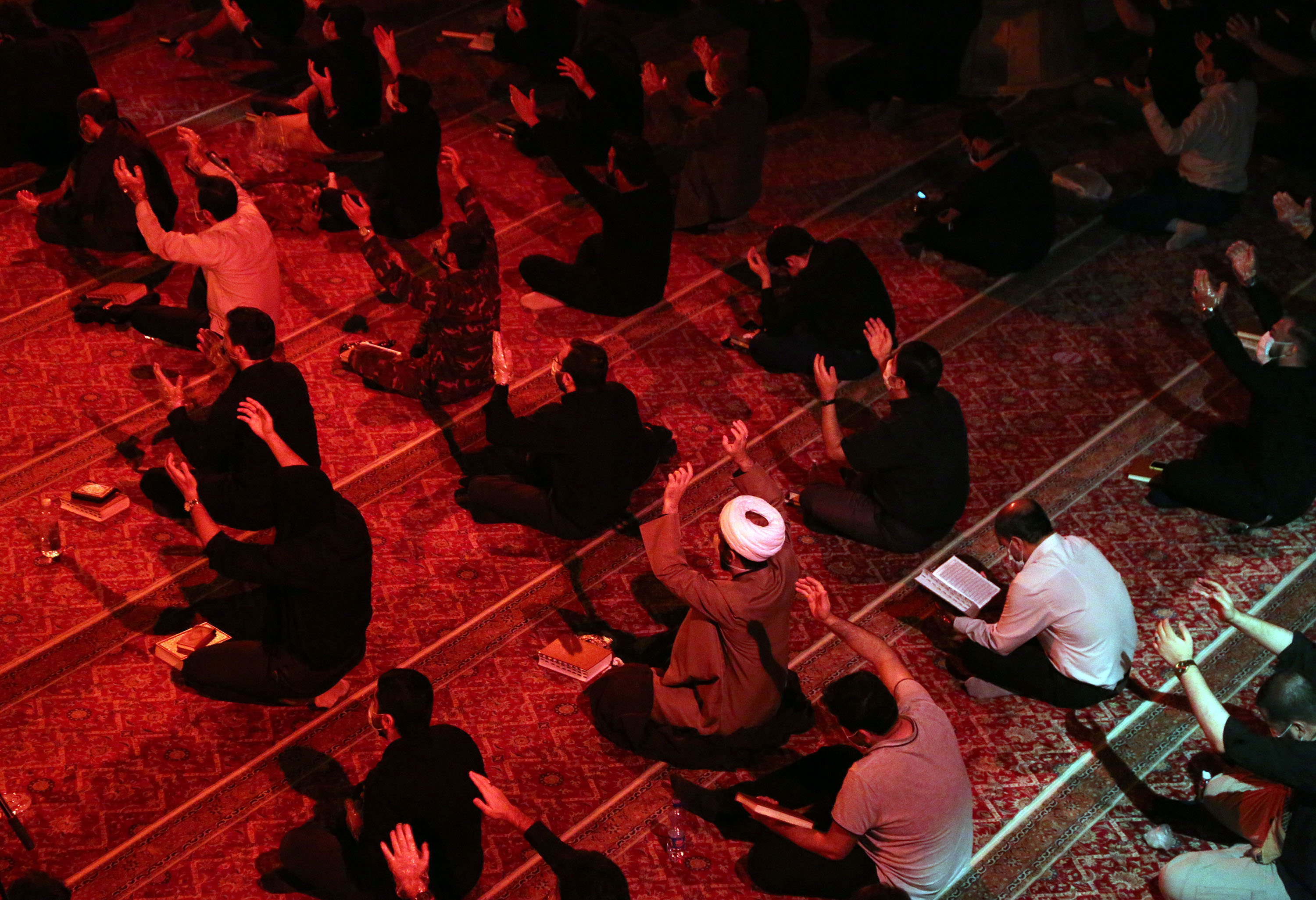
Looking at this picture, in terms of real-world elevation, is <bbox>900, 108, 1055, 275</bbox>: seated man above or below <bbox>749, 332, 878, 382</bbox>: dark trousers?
above

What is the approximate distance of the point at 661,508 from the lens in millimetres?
5930

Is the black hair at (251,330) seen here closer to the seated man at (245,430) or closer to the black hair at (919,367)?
the seated man at (245,430)

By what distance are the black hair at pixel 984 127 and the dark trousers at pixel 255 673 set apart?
13.2 feet

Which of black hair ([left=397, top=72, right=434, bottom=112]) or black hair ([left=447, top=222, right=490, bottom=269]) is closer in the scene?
black hair ([left=447, top=222, right=490, bottom=269])

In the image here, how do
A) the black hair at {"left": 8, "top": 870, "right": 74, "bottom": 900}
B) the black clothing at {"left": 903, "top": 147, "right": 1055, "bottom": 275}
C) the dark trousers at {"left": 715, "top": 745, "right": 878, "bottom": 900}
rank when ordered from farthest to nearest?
1. the black clothing at {"left": 903, "top": 147, "right": 1055, "bottom": 275}
2. the dark trousers at {"left": 715, "top": 745, "right": 878, "bottom": 900}
3. the black hair at {"left": 8, "top": 870, "right": 74, "bottom": 900}

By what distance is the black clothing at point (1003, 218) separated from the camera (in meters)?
7.03

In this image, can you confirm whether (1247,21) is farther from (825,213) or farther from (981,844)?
(981,844)

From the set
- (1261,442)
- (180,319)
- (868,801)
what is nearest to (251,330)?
(180,319)

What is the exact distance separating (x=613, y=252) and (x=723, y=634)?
8.79 ft

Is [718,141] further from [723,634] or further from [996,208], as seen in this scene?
[723,634]

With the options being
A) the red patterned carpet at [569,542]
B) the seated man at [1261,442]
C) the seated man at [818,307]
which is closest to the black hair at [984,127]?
the red patterned carpet at [569,542]

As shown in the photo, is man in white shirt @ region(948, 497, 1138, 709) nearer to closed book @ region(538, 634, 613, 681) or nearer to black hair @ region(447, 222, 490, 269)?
closed book @ region(538, 634, 613, 681)

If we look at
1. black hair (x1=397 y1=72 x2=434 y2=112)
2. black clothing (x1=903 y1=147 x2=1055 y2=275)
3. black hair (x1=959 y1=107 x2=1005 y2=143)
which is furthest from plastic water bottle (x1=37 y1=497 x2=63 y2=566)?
black hair (x1=959 y1=107 x2=1005 y2=143)

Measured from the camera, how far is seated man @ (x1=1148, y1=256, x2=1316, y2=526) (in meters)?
5.52
